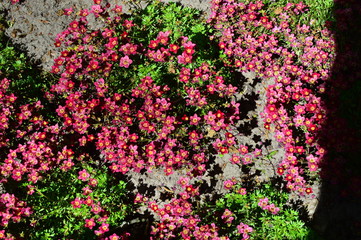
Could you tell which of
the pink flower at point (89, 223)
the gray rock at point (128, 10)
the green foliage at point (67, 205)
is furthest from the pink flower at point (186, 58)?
the pink flower at point (89, 223)

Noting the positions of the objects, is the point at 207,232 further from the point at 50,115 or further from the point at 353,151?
the point at 50,115

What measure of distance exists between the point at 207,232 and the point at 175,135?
1295 mm

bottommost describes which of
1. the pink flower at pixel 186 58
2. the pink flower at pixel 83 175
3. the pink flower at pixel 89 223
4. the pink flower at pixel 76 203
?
the pink flower at pixel 89 223

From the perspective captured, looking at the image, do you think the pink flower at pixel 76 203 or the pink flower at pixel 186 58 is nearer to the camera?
the pink flower at pixel 76 203

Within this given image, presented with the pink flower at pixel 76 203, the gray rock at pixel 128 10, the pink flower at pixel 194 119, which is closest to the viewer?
the pink flower at pixel 76 203

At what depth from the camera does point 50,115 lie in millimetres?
4488

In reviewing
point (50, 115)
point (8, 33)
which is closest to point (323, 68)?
point (50, 115)

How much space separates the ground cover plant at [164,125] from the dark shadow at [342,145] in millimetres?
169

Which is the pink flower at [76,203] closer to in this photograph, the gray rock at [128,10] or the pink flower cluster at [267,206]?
the gray rock at [128,10]

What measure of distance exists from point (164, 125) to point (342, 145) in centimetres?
224

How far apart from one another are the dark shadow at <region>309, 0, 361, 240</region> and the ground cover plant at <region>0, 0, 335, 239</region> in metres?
0.17

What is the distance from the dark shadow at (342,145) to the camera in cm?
395

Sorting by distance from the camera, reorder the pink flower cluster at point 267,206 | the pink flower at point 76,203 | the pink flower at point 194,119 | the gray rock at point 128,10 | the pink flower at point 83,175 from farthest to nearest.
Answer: the gray rock at point 128,10 → the pink flower at point 194,119 → the pink flower at point 83,175 → the pink flower at point 76,203 → the pink flower cluster at point 267,206

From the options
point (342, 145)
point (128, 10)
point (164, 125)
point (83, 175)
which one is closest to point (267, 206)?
point (342, 145)
